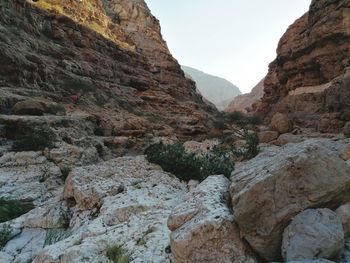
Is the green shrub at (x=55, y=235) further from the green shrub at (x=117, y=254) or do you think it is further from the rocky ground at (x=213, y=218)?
the green shrub at (x=117, y=254)

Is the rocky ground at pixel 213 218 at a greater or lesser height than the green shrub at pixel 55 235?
greater

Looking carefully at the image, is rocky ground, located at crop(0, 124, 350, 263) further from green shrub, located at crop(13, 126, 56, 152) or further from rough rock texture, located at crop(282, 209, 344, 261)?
green shrub, located at crop(13, 126, 56, 152)

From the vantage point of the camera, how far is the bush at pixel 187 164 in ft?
26.9

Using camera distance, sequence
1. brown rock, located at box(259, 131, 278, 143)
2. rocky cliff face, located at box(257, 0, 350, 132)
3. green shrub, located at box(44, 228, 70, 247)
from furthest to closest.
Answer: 1. rocky cliff face, located at box(257, 0, 350, 132)
2. brown rock, located at box(259, 131, 278, 143)
3. green shrub, located at box(44, 228, 70, 247)

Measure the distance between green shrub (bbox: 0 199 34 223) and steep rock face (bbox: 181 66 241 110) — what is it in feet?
486

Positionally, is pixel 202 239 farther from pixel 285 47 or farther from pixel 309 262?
pixel 285 47

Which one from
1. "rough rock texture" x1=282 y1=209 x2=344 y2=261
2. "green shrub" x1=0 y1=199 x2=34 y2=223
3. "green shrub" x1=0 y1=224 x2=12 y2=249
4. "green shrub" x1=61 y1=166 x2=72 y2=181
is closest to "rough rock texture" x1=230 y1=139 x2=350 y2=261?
"rough rock texture" x1=282 y1=209 x2=344 y2=261

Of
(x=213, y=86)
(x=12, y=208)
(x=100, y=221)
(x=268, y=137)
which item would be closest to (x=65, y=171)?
(x=12, y=208)

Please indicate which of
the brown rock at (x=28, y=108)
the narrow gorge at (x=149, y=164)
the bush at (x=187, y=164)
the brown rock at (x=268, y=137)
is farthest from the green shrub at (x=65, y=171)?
the brown rock at (x=268, y=137)

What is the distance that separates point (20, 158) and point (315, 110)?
20.4m

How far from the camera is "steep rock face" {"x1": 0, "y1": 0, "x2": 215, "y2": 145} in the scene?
64.6 ft

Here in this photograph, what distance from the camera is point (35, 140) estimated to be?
39.0ft

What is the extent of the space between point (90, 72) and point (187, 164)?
2144 cm

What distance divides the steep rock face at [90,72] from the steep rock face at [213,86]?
118m
